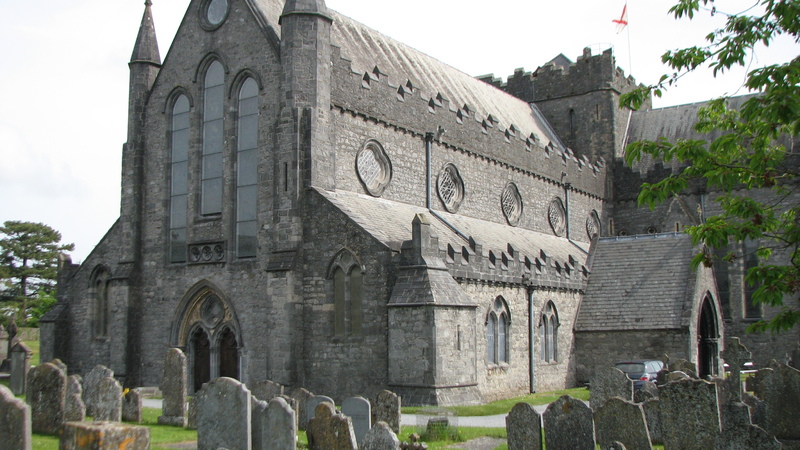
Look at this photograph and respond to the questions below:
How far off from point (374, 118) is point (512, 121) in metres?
14.3

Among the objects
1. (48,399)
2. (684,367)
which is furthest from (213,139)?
(684,367)

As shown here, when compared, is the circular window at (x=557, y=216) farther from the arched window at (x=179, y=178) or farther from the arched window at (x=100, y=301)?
the arched window at (x=100, y=301)

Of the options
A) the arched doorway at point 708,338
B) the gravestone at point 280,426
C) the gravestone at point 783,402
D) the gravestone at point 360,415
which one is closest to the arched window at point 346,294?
the gravestone at point 360,415

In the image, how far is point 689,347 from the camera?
27906 mm

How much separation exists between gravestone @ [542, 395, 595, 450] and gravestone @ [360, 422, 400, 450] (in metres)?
2.78

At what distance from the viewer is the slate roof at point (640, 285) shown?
95.8 ft

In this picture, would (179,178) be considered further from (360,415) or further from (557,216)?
(557,216)

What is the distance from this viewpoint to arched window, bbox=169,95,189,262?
25.4m

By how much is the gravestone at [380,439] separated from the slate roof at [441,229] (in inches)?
395

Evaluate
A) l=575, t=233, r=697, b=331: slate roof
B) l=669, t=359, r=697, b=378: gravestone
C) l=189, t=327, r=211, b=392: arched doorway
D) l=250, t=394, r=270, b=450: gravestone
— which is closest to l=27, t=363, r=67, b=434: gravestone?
l=250, t=394, r=270, b=450: gravestone

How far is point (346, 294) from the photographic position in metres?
21.4

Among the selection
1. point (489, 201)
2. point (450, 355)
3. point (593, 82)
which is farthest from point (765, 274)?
point (593, 82)

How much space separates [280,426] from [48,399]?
536 cm

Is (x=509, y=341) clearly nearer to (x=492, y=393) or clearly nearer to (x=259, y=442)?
(x=492, y=393)
